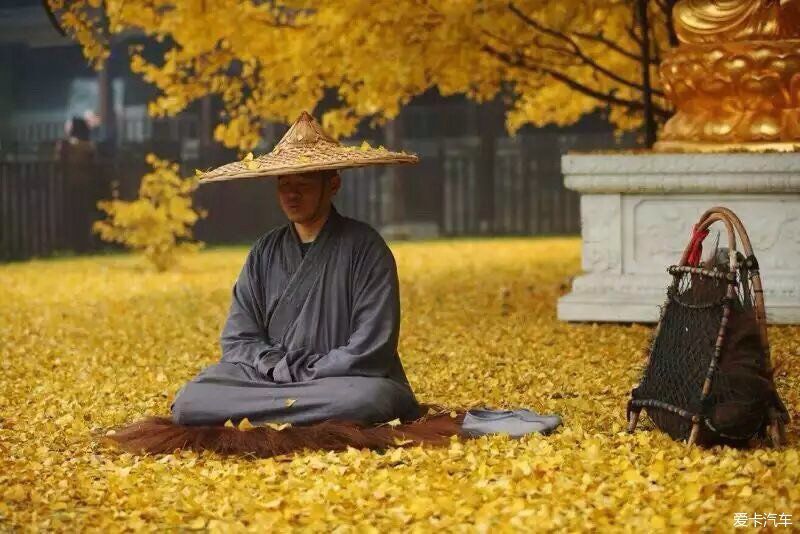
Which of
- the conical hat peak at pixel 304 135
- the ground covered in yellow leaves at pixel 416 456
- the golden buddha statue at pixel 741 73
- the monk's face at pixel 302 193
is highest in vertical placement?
the golden buddha statue at pixel 741 73

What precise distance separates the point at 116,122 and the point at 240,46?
12093mm

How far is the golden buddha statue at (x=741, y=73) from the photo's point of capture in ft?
27.2

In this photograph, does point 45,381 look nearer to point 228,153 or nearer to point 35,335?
point 35,335

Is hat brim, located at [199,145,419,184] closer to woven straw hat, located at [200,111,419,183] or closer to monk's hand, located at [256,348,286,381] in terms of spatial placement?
woven straw hat, located at [200,111,419,183]

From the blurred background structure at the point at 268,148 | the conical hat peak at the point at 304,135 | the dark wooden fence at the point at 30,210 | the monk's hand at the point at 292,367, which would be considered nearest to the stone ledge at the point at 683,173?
the conical hat peak at the point at 304,135

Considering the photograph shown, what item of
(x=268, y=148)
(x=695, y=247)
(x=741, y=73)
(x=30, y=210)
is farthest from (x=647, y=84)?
(x=268, y=148)

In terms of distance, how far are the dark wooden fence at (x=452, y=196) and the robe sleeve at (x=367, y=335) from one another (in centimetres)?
1309

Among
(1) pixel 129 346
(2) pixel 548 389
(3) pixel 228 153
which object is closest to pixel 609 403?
(2) pixel 548 389

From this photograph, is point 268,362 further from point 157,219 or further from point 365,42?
point 157,219

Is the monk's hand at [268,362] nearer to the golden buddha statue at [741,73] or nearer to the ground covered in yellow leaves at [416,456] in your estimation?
the ground covered in yellow leaves at [416,456]

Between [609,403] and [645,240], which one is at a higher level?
[645,240]

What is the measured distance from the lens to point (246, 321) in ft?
17.4

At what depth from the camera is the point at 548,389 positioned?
20.3 ft

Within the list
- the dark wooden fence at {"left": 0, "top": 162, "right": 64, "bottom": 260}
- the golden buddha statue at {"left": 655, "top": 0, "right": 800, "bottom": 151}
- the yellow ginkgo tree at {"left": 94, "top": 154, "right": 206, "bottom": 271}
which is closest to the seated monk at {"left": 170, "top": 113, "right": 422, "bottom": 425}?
the golden buddha statue at {"left": 655, "top": 0, "right": 800, "bottom": 151}
